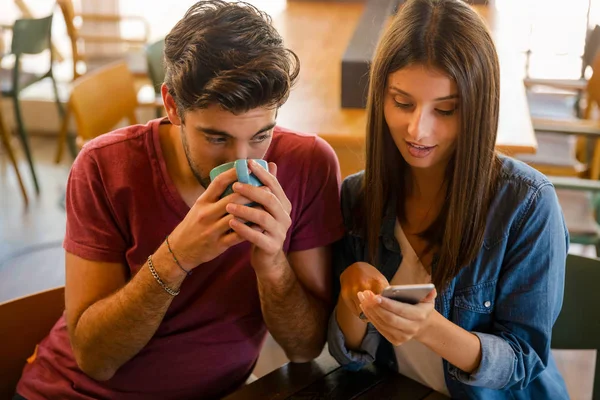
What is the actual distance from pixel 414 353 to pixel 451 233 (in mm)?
273

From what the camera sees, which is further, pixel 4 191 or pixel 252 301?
pixel 4 191

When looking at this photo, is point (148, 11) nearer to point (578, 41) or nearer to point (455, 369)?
point (578, 41)

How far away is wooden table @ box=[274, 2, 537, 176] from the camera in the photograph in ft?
7.42

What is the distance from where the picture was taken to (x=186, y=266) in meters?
1.20

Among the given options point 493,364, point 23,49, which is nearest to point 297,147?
point 493,364

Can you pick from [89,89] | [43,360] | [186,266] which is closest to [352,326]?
[186,266]

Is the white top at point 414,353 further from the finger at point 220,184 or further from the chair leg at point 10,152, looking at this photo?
the chair leg at point 10,152

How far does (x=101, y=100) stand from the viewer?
98.4 inches

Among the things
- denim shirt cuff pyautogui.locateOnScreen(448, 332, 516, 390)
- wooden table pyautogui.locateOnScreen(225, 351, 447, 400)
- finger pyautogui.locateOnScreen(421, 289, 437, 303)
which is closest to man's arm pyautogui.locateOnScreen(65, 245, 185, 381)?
wooden table pyautogui.locateOnScreen(225, 351, 447, 400)

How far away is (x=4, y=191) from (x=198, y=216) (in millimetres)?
3205

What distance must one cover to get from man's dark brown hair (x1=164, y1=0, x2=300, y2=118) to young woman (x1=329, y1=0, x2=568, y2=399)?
20cm

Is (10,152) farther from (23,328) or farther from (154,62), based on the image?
(23,328)

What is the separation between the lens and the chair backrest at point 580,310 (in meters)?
1.43

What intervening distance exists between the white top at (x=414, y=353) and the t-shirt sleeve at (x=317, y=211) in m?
0.13
